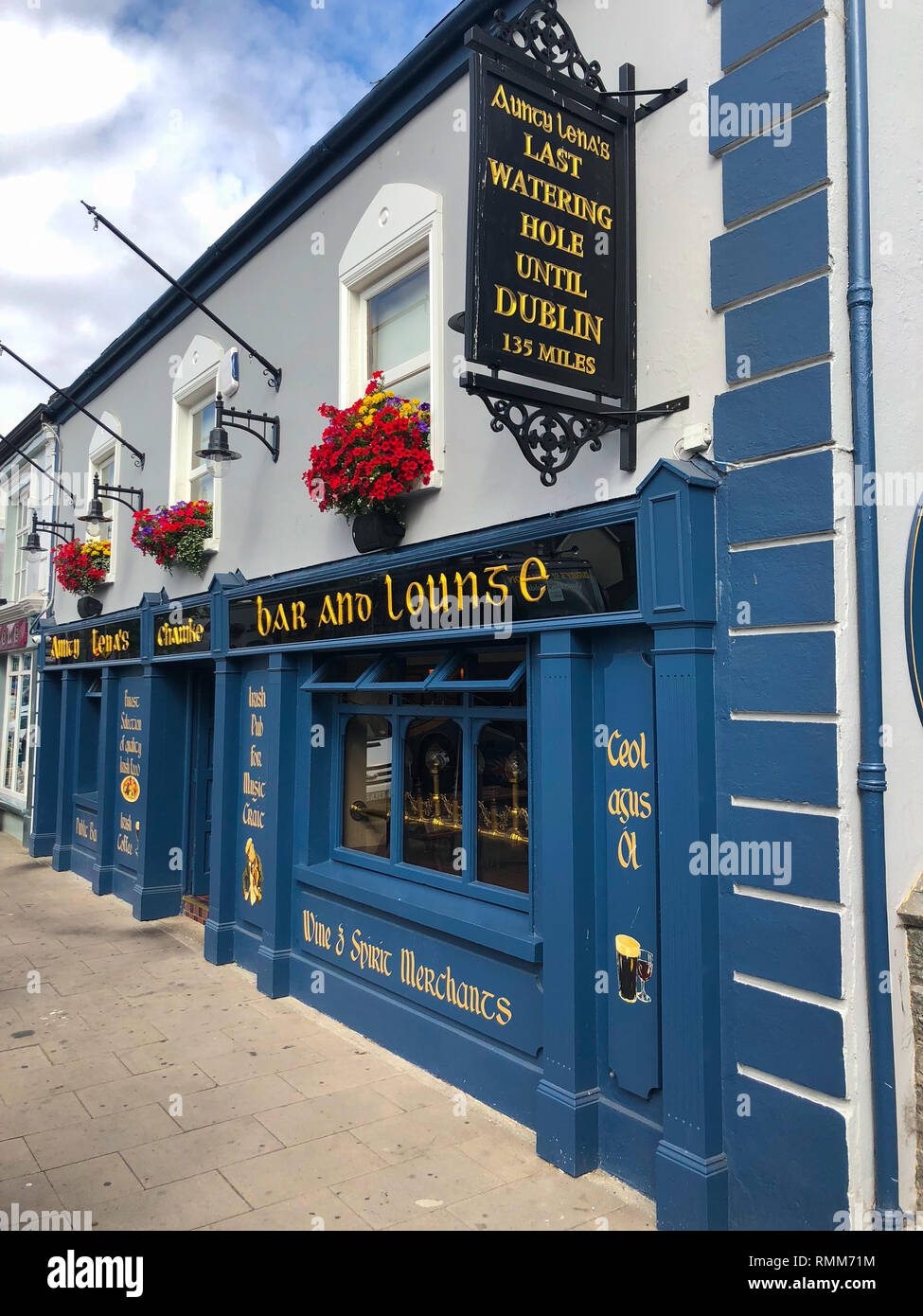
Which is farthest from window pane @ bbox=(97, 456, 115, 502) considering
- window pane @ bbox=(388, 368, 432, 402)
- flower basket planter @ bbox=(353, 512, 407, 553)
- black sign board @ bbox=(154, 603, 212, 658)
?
flower basket planter @ bbox=(353, 512, 407, 553)

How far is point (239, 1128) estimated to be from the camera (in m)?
4.72

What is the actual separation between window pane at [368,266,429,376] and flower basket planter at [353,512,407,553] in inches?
44.1

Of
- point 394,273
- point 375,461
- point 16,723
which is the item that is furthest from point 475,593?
point 16,723

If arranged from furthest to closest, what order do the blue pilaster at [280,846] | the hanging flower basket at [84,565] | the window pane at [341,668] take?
1. the hanging flower basket at [84,565]
2. the blue pilaster at [280,846]
3. the window pane at [341,668]

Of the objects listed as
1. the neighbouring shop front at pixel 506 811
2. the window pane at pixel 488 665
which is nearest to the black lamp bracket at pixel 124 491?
the neighbouring shop front at pixel 506 811

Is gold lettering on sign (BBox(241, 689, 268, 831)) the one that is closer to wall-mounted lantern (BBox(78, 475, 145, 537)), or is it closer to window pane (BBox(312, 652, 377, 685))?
window pane (BBox(312, 652, 377, 685))

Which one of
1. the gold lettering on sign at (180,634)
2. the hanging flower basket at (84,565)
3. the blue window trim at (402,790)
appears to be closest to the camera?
the blue window trim at (402,790)

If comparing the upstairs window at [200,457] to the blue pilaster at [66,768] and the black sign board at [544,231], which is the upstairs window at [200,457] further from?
the black sign board at [544,231]

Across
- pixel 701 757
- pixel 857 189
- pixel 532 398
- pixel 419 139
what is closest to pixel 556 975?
pixel 701 757

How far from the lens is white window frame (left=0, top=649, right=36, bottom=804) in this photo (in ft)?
47.1

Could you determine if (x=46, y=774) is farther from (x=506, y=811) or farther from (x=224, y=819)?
(x=506, y=811)

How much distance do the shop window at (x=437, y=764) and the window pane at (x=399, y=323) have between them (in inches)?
81.8

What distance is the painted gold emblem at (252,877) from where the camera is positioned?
736 cm

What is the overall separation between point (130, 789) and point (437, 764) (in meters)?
5.76
